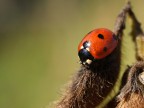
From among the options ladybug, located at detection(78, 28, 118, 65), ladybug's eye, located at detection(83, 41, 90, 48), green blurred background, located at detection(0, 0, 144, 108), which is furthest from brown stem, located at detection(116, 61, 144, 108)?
green blurred background, located at detection(0, 0, 144, 108)

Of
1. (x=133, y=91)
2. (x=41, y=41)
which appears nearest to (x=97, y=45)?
(x=133, y=91)

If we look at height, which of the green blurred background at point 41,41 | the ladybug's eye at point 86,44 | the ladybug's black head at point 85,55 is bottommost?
the green blurred background at point 41,41

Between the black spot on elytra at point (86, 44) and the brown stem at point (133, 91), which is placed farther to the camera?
the black spot on elytra at point (86, 44)

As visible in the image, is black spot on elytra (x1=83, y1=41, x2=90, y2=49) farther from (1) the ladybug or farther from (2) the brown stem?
(2) the brown stem

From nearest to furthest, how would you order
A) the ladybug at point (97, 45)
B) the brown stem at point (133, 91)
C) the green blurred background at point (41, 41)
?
the brown stem at point (133, 91)
the ladybug at point (97, 45)
the green blurred background at point (41, 41)

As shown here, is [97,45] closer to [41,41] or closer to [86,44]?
[86,44]

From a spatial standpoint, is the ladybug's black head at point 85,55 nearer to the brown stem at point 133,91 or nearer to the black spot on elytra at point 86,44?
the black spot on elytra at point 86,44

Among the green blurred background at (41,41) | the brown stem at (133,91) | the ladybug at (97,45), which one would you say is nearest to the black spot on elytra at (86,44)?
the ladybug at (97,45)

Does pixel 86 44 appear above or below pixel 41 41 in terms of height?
above
